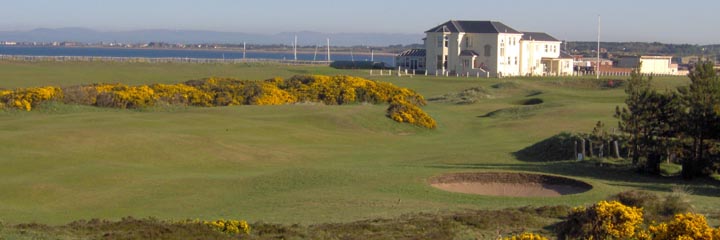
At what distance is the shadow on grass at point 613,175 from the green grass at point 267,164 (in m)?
0.06

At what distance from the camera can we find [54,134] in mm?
29766

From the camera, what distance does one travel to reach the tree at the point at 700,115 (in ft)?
89.0

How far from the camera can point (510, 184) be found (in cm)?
2527

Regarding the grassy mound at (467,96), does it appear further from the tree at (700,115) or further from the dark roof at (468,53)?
the tree at (700,115)

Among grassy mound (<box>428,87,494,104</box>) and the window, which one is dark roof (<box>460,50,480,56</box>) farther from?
grassy mound (<box>428,87,494,104</box>)

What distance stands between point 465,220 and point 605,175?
1071 centimetres

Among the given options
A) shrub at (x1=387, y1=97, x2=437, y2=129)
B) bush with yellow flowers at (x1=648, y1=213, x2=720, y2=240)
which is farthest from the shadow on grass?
shrub at (x1=387, y1=97, x2=437, y2=129)

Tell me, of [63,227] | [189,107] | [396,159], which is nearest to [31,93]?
[189,107]

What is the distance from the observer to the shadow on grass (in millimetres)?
24841

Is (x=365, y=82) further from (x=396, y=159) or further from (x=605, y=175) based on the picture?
(x=605, y=175)

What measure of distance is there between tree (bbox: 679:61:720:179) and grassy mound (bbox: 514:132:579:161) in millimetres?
4597

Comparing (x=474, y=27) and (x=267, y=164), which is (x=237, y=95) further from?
(x=474, y=27)

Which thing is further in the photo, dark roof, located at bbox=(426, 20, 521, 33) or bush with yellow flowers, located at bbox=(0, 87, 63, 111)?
dark roof, located at bbox=(426, 20, 521, 33)

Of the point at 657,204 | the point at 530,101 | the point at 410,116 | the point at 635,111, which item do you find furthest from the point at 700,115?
the point at 530,101
